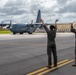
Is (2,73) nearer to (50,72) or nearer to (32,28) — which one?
(50,72)

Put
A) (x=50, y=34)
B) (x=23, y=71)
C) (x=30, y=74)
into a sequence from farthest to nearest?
(x=50, y=34) → (x=23, y=71) → (x=30, y=74)

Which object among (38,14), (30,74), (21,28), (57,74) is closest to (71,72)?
(57,74)

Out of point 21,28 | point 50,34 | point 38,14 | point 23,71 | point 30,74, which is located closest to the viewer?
point 30,74

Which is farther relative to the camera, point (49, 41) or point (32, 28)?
point (32, 28)

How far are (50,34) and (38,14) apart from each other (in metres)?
97.7

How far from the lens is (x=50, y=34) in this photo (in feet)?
39.2

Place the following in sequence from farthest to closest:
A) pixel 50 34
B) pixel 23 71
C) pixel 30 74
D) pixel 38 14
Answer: pixel 38 14, pixel 50 34, pixel 23 71, pixel 30 74

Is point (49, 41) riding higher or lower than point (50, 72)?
higher

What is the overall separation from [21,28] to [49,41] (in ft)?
212

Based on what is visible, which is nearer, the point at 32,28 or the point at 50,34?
the point at 50,34

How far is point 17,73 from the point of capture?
1034cm

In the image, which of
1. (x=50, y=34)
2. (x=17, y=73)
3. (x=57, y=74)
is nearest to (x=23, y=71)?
(x=17, y=73)

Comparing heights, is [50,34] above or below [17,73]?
above

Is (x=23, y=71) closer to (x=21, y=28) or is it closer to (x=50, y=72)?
(x=50, y=72)
